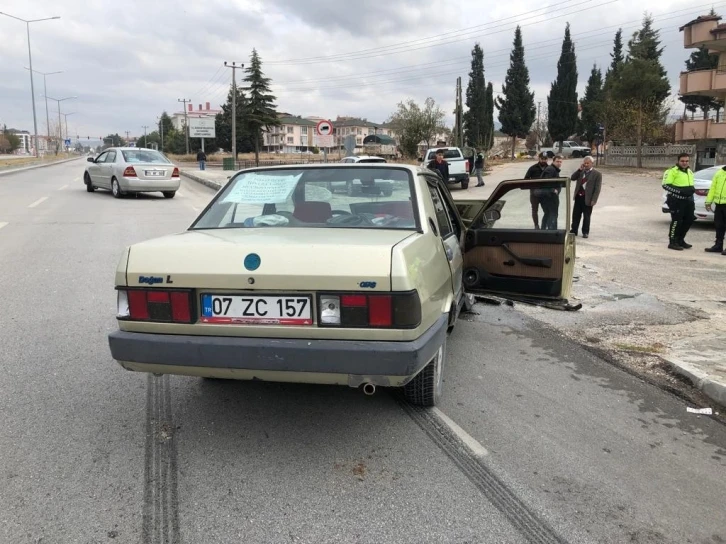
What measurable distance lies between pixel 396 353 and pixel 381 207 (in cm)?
132

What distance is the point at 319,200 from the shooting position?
396 cm

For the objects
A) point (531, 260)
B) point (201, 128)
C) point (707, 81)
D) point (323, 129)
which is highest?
point (707, 81)

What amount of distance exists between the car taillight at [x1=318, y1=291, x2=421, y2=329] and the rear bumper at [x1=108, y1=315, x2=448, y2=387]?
96mm

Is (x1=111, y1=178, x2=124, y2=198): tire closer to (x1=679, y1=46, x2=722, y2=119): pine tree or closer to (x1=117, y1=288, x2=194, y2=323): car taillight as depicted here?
(x1=117, y1=288, x2=194, y2=323): car taillight

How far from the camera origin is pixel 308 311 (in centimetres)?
290

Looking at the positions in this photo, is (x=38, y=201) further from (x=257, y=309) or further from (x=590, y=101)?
(x=590, y=101)

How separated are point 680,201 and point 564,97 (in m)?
56.3

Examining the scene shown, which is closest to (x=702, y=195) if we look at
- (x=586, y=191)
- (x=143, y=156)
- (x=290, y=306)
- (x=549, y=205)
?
(x=586, y=191)

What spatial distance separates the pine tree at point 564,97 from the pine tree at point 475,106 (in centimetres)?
778

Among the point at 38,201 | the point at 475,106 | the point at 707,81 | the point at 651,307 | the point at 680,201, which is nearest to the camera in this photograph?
the point at 651,307

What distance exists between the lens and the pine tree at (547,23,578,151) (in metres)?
61.5

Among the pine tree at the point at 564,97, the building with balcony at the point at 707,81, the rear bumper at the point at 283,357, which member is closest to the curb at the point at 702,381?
the rear bumper at the point at 283,357

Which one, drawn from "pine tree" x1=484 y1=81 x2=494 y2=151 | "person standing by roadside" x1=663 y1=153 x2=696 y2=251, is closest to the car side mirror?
"person standing by roadside" x1=663 y1=153 x2=696 y2=251

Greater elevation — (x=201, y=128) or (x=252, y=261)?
(x=201, y=128)
